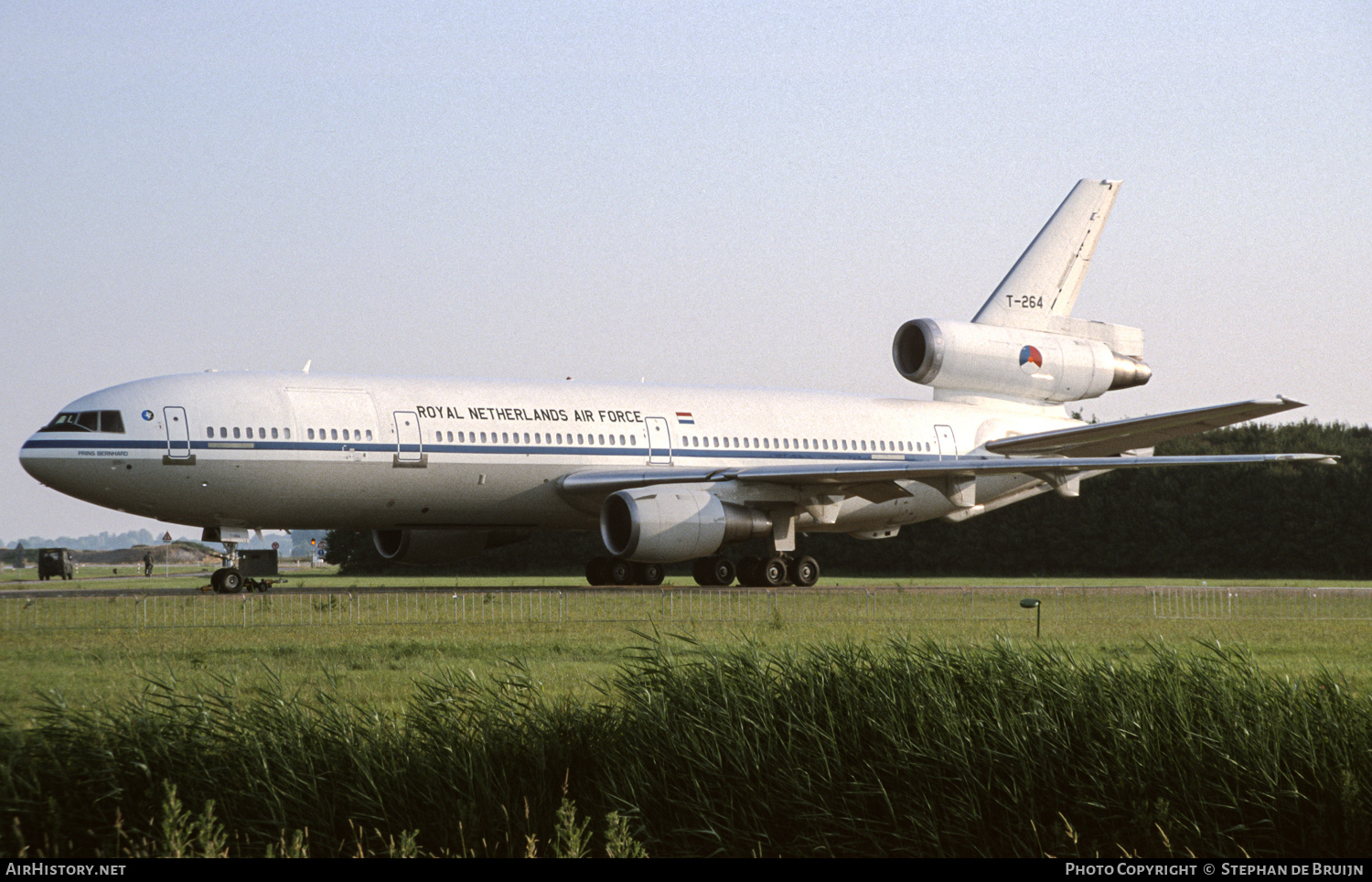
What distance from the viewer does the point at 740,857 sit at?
905cm

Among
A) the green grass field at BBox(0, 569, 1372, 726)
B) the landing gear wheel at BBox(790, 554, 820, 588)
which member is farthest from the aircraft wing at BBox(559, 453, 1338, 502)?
the green grass field at BBox(0, 569, 1372, 726)

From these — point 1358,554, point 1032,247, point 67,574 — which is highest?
point 1032,247

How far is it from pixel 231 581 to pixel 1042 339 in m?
21.7

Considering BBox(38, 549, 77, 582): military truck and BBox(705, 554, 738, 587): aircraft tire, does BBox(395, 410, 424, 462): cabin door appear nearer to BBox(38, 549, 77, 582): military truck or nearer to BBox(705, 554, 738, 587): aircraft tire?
BBox(705, 554, 738, 587): aircraft tire

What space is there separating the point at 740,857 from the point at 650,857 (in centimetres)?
62

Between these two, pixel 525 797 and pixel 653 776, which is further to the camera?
pixel 653 776

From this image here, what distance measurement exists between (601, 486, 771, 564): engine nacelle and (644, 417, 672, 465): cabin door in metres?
2.45

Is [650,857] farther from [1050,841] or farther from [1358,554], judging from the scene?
[1358,554]

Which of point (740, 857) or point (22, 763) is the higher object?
point (22, 763)

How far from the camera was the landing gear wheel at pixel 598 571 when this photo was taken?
103ft

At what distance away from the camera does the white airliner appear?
25797 mm

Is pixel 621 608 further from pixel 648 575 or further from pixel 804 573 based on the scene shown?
pixel 804 573

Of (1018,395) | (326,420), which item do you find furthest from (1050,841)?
(1018,395)

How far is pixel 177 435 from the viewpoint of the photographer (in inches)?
1002
